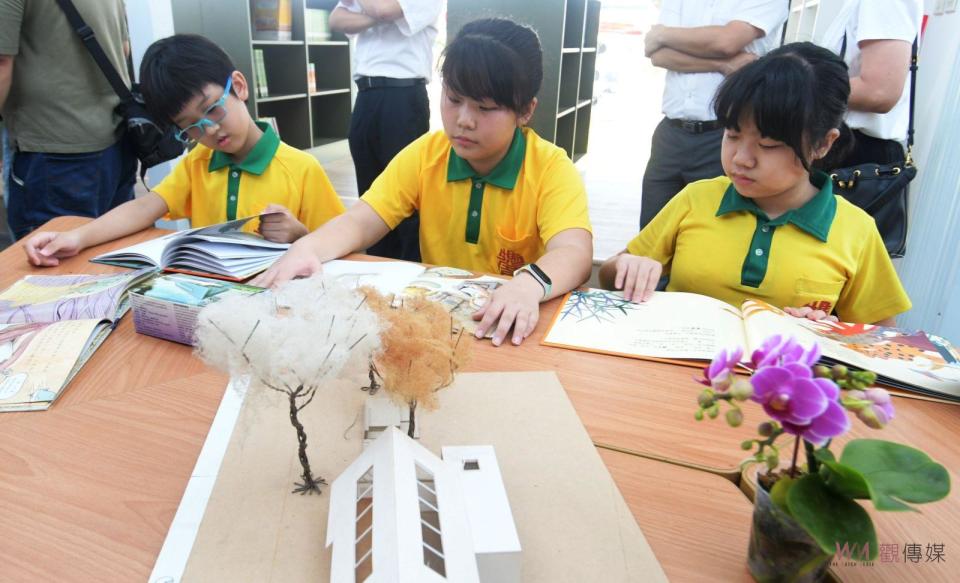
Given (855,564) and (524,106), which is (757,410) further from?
(524,106)

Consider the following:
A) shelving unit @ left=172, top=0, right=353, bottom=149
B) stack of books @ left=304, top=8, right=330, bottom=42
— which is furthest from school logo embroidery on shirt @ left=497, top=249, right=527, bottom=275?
stack of books @ left=304, top=8, right=330, bottom=42

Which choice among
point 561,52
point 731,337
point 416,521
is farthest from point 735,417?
point 561,52

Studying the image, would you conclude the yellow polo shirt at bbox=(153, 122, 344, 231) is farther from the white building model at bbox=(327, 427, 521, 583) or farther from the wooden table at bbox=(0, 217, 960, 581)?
the white building model at bbox=(327, 427, 521, 583)

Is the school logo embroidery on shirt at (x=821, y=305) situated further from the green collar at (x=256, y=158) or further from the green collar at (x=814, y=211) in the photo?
the green collar at (x=256, y=158)

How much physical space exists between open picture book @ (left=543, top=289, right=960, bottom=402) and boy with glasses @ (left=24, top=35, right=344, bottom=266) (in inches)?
30.3

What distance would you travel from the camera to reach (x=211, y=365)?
467 mm

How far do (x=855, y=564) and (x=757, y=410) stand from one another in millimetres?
254

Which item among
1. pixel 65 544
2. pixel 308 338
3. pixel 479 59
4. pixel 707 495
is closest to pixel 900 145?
pixel 479 59

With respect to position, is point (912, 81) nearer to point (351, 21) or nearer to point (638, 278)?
point (638, 278)

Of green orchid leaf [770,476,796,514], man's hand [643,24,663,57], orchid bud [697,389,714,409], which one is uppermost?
man's hand [643,24,663,57]

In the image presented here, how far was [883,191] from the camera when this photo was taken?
1.44 metres

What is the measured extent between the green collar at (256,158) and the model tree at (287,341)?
114cm

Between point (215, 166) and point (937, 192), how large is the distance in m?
2.17

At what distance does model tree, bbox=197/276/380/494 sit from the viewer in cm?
45
